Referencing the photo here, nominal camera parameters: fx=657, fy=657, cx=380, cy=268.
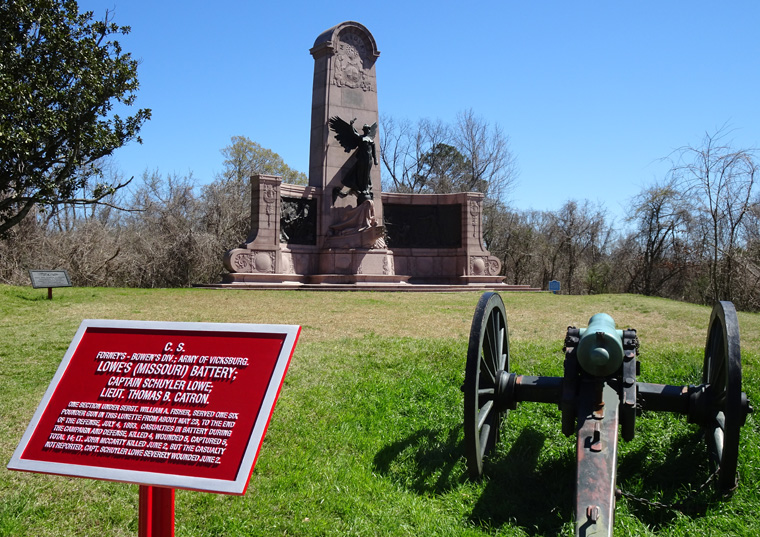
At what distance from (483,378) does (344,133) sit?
18.3 meters

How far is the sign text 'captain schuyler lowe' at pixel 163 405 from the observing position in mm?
2609

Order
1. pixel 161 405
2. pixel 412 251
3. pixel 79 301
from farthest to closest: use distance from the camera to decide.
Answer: pixel 412 251 → pixel 79 301 → pixel 161 405

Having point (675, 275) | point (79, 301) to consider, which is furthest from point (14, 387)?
point (675, 275)

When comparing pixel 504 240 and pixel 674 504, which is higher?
pixel 504 240

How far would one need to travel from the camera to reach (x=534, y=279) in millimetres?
38062

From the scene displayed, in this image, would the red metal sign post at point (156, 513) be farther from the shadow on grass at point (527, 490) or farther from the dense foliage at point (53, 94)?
the dense foliage at point (53, 94)

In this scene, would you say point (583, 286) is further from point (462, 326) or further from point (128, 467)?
point (128, 467)

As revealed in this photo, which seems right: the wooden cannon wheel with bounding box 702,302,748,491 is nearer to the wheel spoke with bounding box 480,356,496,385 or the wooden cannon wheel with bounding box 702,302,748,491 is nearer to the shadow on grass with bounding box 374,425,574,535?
the shadow on grass with bounding box 374,425,574,535

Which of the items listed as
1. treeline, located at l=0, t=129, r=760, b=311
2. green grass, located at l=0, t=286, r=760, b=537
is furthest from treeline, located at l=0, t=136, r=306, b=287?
green grass, located at l=0, t=286, r=760, b=537

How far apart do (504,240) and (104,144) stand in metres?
29.2

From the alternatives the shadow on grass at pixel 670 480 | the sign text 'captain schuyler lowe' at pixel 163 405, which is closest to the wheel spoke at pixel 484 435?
the shadow on grass at pixel 670 480

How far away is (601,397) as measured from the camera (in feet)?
12.0

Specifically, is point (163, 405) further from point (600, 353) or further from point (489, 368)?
point (489, 368)

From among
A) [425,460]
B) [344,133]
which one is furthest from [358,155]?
[425,460]
